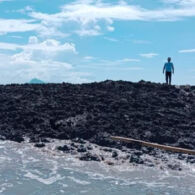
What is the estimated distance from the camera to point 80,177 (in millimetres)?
11984

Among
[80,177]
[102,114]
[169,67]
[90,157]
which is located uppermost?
[169,67]

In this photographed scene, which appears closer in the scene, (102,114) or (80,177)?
(80,177)

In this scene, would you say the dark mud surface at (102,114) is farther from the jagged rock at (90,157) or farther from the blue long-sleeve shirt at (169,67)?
the blue long-sleeve shirt at (169,67)

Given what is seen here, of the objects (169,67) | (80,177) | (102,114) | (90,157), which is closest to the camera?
(80,177)

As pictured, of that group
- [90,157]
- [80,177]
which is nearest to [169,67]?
[90,157]

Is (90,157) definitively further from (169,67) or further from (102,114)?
(169,67)

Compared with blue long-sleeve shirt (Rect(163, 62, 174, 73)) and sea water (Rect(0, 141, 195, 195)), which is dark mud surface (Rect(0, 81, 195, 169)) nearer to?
sea water (Rect(0, 141, 195, 195))

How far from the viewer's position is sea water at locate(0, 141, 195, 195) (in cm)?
1092

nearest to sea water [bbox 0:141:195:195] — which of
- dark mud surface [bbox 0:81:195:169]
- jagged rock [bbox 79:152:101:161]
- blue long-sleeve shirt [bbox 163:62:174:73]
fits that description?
jagged rock [bbox 79:152:101:161]

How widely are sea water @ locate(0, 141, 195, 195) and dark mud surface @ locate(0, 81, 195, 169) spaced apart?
84cm

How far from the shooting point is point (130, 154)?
47.2 ft

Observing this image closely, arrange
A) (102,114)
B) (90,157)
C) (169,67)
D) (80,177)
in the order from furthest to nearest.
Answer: (169,67) → (102,114) → (90,157) → (80,177)

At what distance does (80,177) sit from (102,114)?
7.70 metres

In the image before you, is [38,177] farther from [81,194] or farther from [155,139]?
[155,139]
